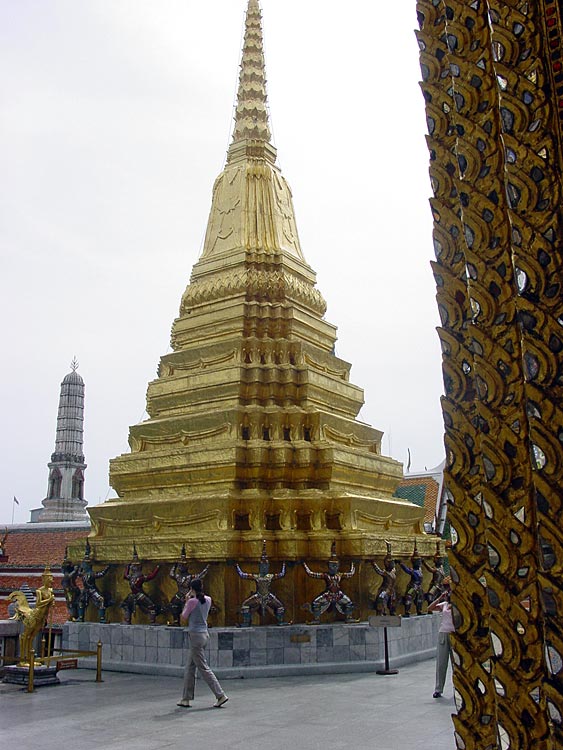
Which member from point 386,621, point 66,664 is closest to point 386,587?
point 386,621

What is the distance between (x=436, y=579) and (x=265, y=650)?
14.5 feet

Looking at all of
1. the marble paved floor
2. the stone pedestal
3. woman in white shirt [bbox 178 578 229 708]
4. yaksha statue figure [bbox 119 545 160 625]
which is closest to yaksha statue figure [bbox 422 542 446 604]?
the marble paved floor

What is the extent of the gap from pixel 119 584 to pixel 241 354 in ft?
15.8

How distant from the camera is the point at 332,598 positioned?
453 inches

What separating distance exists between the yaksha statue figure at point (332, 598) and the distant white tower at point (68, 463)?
100 feet

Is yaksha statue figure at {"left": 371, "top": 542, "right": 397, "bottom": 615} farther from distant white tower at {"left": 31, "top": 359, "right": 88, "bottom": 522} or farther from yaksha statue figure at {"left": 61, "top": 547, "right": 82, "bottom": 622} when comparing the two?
distant white tower at {"left": 31, "top": 359, "right": 88, "bottom": 522}

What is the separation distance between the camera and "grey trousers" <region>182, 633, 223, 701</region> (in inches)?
314

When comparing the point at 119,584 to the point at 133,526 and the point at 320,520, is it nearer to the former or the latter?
the point at 133,526

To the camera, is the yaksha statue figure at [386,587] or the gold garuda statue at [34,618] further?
the yaksha statue figure at [386,587]

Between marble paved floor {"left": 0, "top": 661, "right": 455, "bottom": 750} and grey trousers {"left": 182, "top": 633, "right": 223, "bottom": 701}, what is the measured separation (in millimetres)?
189

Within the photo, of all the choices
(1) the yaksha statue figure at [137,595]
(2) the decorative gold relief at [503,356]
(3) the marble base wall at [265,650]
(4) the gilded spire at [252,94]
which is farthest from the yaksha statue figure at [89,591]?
(2) the decorative gold relief at [503,356]

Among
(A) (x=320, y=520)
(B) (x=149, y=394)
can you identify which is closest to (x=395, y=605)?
(A) (x=320, y=520)

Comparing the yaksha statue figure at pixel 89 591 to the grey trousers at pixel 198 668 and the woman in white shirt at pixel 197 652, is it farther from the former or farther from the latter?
the grey trousers at pixel 198 668

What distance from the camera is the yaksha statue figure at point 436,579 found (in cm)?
1363
